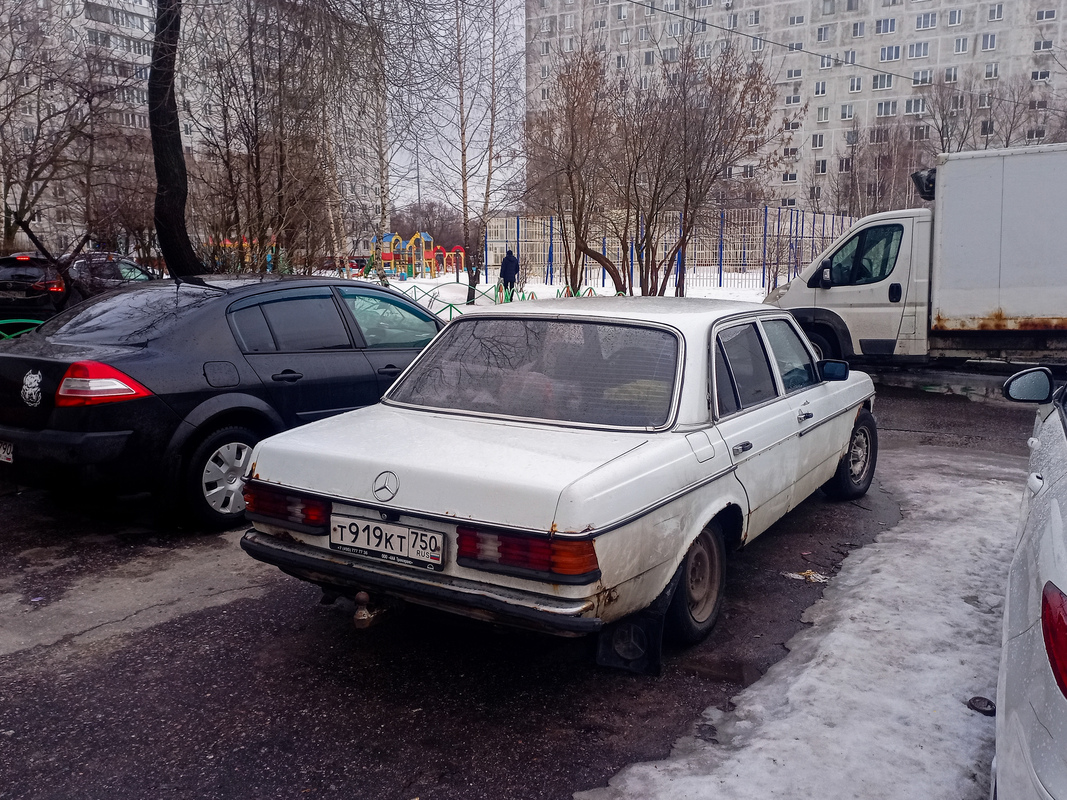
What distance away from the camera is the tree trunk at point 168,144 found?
9953 millimetres

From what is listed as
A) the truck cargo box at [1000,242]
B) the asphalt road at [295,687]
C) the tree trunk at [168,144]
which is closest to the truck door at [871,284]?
the truck cargo box at [1000,242]

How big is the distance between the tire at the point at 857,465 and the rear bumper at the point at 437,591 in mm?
3497

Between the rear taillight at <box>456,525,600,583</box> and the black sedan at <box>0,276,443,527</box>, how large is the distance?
2699mm

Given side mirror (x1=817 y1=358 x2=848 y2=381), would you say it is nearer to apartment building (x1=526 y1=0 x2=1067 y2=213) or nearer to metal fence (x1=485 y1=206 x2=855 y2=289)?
metal fence (x1=485 y1=206 x2=855 y2=289)

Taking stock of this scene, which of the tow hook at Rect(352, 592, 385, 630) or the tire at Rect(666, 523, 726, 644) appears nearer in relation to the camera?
the tow hook at Rect(352, 592, 385, 630)

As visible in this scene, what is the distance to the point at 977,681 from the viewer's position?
340 centimetres

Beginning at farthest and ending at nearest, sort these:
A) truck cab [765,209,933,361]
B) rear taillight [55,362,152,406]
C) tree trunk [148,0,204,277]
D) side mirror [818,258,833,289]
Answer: side mirror [818,258,833,289], truck cab [765,209,933,361], tree trunk [148,0,204,277], rear taillight [55,362,152,406]

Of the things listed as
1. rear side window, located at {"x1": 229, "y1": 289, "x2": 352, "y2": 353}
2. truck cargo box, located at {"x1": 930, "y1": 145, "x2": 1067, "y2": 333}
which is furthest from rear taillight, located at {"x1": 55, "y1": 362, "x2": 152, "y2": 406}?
truck cargo box, located at {"x1": 930, "y1": 145, "x2": 1067, "y2": 333}

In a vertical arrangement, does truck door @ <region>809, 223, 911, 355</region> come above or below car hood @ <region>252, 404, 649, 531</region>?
above

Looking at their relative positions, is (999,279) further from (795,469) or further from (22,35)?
(22,35)

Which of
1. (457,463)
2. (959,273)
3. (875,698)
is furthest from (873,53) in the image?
(457,463)

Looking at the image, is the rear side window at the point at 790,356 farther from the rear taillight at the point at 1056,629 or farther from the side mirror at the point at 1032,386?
the rear taillight at the point at 1056,629

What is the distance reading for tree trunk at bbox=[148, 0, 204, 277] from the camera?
392 inches

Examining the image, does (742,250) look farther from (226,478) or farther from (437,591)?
(437,591)
